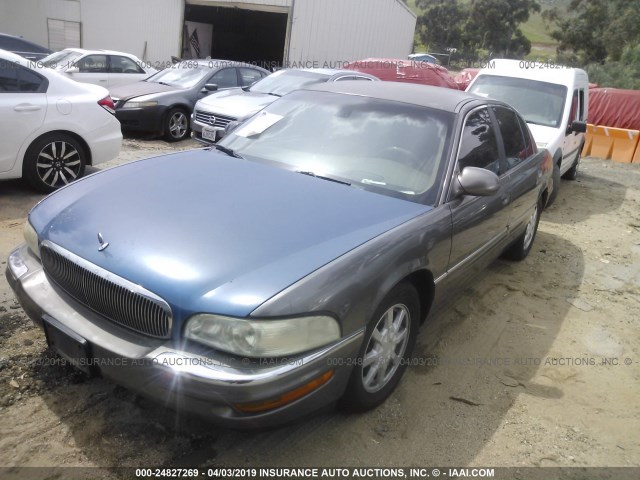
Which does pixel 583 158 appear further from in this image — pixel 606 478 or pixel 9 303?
pixel 9 303

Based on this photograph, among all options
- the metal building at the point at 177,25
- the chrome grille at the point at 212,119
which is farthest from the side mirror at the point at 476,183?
the metal building at the point at 177,25

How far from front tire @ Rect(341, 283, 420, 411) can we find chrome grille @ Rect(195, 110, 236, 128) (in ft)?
20.2

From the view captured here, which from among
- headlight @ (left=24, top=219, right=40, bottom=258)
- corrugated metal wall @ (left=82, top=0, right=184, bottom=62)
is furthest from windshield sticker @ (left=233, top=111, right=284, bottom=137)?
corrugated metal wall @ (left=82, top=0, right=184, bottom=62)

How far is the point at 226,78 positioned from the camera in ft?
35.1

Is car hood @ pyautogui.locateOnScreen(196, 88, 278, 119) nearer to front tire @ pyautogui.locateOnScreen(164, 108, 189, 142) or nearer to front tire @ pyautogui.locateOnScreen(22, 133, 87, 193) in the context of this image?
front tire @ pyautogui.locateOnScreen(164, 108, 189, 142)

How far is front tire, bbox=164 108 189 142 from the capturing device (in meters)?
9.45

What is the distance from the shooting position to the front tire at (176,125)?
945 centimetres

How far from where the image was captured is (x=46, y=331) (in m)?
2.46

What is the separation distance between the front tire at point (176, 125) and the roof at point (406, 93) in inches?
238

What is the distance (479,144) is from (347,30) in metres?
18.2

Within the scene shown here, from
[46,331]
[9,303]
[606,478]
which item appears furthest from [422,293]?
[9,303]

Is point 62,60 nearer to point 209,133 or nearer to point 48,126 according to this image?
point 209,133

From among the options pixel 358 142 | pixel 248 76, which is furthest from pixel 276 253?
pixel 248 76

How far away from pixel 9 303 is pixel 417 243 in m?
2.67
